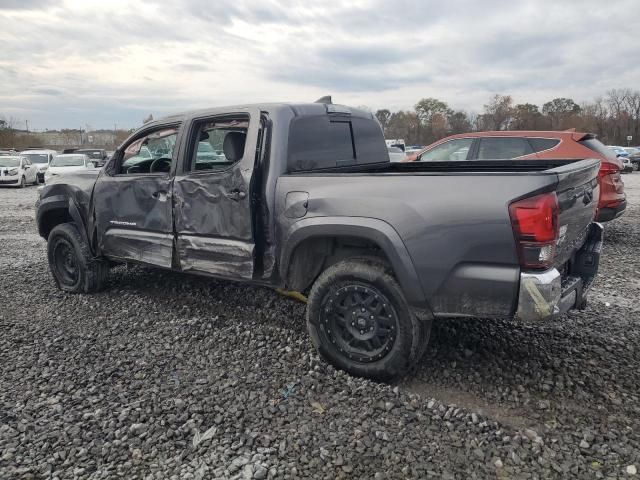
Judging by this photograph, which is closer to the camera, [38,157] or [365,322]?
[365,322]

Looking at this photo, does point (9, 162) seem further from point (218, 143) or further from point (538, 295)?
point (538, 295)

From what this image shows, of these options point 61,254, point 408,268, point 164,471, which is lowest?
point 164,471

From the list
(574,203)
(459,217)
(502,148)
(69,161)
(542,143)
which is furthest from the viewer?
(69,161)

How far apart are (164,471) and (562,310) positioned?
2.37 m

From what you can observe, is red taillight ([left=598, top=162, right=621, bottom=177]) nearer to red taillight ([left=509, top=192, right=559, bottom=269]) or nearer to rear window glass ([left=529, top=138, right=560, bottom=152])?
rear window glass ([left=529, top=138, right=560, bottom=152])

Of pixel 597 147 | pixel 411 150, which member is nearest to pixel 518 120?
pixel 411 150

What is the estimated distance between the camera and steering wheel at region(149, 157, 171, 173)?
4734 millimetres

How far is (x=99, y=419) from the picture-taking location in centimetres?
306

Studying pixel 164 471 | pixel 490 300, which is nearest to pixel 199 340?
pixel 164 471

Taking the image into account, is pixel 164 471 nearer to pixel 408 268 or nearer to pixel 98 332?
pixel 408 268

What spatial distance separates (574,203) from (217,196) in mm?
2507

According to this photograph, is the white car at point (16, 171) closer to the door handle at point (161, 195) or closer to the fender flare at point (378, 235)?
the door handle at point (161, 195)

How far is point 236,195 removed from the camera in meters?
3.88

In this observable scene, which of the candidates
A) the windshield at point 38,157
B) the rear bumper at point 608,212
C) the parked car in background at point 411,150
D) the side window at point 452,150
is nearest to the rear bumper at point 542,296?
the rear bumper at point 608,212
